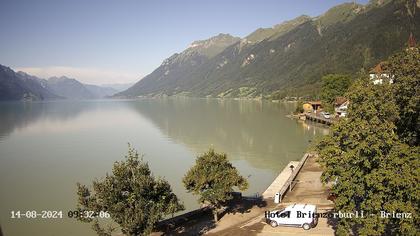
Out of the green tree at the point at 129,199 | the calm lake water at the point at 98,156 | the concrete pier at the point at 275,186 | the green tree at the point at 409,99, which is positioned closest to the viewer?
the green tree at the point at 129,199

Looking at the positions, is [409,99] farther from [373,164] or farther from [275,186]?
[275,186]

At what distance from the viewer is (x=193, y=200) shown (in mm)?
42188

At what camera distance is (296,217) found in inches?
1058

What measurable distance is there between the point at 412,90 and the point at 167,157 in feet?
172

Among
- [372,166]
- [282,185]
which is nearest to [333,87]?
[282,185]

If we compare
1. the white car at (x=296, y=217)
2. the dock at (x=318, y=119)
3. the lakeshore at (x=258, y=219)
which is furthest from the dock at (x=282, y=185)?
the dock at (x=318, y=119)

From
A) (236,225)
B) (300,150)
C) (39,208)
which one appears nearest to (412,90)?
(236,225)

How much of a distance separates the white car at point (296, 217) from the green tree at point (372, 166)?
4.63 meters

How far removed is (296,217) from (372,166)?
26.8 feet

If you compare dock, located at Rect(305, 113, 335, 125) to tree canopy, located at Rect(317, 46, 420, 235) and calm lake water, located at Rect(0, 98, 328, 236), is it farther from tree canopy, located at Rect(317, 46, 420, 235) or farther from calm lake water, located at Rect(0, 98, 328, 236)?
tree canopy, located at Rect(317, 46, 420, 235)

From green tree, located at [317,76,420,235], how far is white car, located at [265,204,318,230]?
463 centimetres

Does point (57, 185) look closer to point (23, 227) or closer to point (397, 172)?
point (23, 227)

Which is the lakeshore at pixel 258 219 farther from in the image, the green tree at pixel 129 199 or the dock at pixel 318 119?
the dock at pixel 318 119

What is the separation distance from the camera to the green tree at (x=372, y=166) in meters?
19.2
